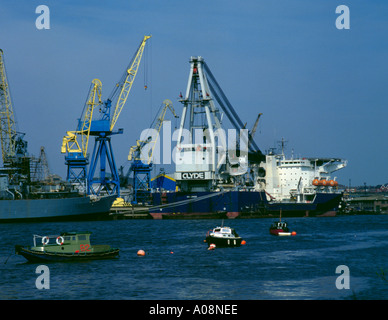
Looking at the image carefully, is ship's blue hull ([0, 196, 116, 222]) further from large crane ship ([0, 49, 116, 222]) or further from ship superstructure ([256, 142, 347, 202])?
ship superstructure ([256, 142, 347, 202])

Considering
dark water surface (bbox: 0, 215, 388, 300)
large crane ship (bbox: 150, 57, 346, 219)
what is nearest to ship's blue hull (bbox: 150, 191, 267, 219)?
large crane ship (bbox: 150, 57, 346, 219)

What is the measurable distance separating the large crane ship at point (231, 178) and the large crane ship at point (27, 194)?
16018mm

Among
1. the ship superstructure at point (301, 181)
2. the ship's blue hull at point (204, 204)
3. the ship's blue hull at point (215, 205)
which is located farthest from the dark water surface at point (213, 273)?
the ship superstructure at point (301, 181)

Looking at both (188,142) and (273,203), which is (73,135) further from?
(273,203)

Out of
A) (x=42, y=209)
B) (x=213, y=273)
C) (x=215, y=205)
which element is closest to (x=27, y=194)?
(x=42, y=209)

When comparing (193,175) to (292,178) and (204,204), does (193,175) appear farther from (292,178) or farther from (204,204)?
(292,178)

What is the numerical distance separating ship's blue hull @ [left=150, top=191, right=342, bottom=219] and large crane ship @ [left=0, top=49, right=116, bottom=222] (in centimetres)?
1584

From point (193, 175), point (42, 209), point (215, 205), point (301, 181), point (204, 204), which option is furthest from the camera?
point (301, 181)

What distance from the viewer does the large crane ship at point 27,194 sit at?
357ft

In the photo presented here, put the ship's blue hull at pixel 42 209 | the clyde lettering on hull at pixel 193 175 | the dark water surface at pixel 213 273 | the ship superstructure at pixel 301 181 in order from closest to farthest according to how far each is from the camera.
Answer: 1. the dark water surface at pixel 213 273
2. the ship's blue hull at pixel 42 209
3. the clyde lettering on hull at pixel 193 175
4. the ship superstructure at pixel 301 181

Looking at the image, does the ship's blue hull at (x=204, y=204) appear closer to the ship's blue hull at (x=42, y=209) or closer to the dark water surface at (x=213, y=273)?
the ship's blue hull at (x=42, y=209)

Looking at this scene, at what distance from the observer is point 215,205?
109500 millimetres

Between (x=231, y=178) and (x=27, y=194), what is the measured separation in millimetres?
43848
